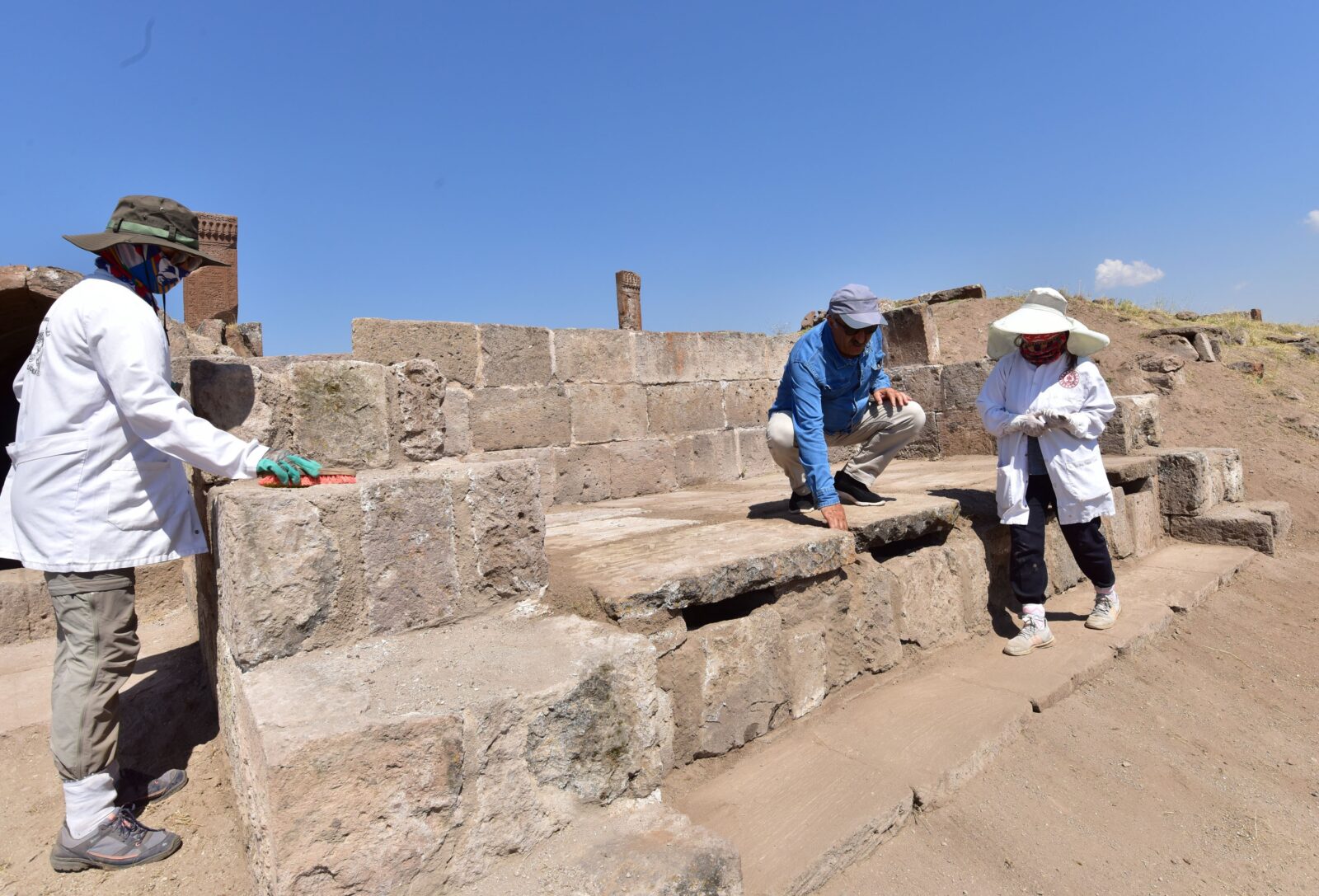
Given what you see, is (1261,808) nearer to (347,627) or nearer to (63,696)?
(347,627)

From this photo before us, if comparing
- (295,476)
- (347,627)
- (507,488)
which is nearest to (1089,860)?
(507,488)

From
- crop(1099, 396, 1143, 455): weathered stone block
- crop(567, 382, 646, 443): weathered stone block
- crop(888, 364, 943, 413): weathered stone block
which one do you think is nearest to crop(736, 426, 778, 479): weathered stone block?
crop(567, 382, 646, 443): weathered stone block

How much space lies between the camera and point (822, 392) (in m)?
3.93

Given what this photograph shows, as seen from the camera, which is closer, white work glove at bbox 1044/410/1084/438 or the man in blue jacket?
the man in blue jacket

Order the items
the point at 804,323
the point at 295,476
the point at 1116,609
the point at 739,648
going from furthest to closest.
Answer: the point at 804,323 → the point at 1116,609 → the point at 739,648 → the point at 295,476

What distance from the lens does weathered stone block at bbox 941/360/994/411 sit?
6820 mm

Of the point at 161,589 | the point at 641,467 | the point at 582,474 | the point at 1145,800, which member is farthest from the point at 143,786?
the point at 641,467

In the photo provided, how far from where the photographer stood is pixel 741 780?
257 cm

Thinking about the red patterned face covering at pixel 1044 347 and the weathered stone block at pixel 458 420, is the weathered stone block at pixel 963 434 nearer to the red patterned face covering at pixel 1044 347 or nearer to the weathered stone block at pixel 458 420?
the red patterned face covering at pixel 1044 347

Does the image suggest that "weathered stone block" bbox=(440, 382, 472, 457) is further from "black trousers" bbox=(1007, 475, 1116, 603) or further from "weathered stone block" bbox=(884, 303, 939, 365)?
"weathered stone block" bbox=(884, 303, 939, 365)

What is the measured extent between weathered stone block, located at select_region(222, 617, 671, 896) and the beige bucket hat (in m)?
2.75

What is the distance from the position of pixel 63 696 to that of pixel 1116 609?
471 centimetres

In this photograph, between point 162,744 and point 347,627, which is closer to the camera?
point 347,627

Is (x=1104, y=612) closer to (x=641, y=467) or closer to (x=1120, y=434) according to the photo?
(x=1120, y=434)
